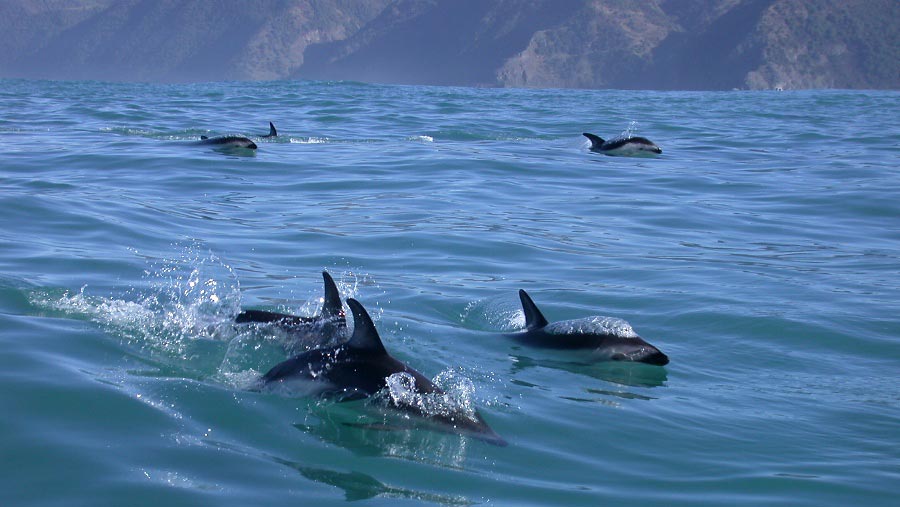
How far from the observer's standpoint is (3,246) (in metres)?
10.0

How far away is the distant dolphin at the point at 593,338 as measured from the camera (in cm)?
722

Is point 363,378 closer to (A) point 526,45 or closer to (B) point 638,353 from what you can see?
(B) point 638,353

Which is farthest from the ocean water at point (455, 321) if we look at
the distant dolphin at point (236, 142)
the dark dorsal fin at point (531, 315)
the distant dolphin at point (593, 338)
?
the distant dolphin at point (236, 142)

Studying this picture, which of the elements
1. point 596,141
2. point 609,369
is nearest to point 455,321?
point 609,369

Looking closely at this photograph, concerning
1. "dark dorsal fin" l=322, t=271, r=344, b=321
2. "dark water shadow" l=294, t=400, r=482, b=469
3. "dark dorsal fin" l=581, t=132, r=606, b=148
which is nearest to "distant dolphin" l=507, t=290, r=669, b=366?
"dark dorsal fin" l=322, t=271, r=344, b=321

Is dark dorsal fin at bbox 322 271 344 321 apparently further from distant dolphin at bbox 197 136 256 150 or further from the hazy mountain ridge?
the hazy mountain ridge

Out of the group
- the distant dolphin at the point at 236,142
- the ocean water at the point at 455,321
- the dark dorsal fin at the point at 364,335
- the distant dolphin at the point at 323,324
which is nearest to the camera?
the ocean water at the point at 455,321

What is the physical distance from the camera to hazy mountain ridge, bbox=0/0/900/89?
117625 mm

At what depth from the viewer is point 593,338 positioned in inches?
291

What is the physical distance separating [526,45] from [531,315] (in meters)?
133

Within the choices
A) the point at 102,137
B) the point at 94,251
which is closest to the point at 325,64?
the point at 102,137

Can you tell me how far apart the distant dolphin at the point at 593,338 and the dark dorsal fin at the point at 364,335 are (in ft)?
6.15

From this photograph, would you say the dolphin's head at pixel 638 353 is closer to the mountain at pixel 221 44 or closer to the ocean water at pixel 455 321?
the ocean water at pixel 455 321

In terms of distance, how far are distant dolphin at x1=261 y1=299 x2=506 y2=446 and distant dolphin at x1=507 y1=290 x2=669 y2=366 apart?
68.5 inches
